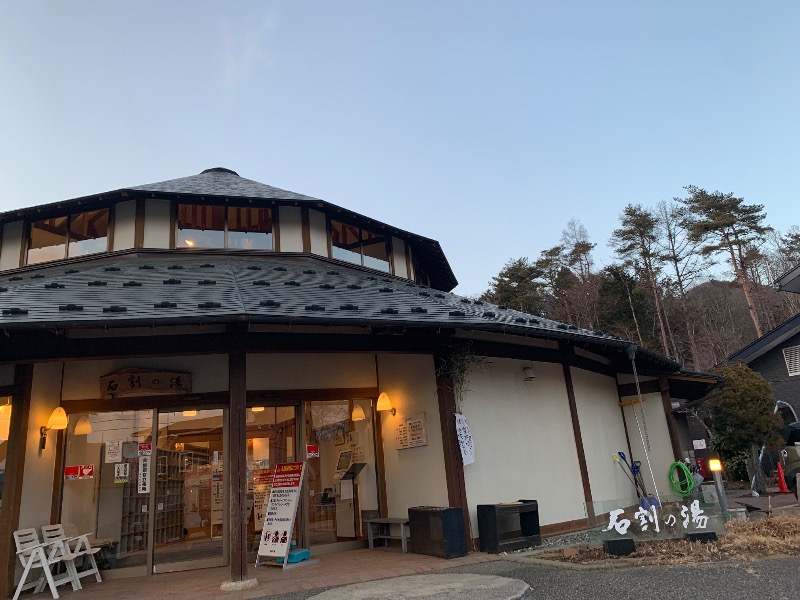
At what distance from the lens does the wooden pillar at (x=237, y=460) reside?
524 cm

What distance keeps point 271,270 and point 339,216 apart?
2265 mm

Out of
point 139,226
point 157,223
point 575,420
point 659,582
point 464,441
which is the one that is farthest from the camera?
point 157,223

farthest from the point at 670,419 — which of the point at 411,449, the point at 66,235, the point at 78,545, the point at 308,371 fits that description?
the point at 66,235

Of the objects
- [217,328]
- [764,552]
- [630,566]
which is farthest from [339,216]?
[764,552]

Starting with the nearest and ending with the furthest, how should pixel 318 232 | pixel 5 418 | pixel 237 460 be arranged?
1. pixel 237 460
2. pixel 5 418
3. pixel 318 232

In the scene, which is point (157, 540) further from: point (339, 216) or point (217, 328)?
point (339, 216)

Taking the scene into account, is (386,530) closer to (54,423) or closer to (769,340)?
(54,423)

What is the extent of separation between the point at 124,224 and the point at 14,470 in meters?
4.51

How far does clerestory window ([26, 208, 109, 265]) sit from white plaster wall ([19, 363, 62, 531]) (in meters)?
2.92

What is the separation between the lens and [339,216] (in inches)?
386

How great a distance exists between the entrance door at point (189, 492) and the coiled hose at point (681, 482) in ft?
25.2

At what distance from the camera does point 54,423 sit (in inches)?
259

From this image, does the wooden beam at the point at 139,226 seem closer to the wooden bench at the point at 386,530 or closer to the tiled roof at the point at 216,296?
the tiled roof at the point at 216,296

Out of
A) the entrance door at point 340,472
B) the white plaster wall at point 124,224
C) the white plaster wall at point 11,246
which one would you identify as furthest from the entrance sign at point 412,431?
the white plaster wall at point 11,246
